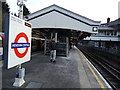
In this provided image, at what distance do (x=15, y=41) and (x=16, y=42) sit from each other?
0.20 feet

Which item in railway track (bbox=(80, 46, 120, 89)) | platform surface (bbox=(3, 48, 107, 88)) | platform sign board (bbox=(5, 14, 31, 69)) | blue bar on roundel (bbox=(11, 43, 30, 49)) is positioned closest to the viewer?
platform sign board (bbox=(5, 14, 31, 69))

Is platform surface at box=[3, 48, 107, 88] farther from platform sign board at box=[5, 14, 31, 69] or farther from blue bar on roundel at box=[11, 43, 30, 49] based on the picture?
blue bar on roundel at box=[11, 43, 30, 49]

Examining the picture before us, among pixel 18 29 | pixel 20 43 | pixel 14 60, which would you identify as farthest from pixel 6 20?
pixel 14 60

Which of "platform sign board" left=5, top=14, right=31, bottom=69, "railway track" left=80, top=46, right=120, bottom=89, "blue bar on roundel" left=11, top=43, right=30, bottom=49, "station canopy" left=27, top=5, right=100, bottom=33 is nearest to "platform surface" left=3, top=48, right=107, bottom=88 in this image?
"platform sign board" left=5, top=14, right=31, bottom=69

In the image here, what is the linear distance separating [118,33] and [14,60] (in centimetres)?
3081

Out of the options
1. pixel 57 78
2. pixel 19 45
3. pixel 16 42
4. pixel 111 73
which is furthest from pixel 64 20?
pixel 16 42

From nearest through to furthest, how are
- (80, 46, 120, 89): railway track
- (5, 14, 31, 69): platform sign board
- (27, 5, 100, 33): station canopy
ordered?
(5, 14, 31, 69): platform sign board, (80, 46, 120, 89): railway track, (27, 5, 100, 33): station canopy

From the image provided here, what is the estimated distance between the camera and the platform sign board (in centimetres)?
254

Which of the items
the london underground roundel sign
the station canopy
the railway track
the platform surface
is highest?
the station canopy

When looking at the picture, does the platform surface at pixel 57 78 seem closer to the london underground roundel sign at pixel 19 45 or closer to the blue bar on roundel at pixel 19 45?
the london underground roundel sign at pixel 19 45

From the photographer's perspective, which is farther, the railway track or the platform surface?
the railway track

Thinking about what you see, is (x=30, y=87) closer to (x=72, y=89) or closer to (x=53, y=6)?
(x=72, y=89)

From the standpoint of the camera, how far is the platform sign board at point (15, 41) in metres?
2.54

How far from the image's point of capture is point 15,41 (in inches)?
110
